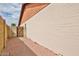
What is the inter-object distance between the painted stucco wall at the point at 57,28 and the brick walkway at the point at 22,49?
2.2 inches

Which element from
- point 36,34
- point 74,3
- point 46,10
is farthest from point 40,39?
point 74,3

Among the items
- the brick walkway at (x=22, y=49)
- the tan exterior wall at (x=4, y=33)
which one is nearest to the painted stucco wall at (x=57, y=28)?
the brick walkway at (x=22, y=49)

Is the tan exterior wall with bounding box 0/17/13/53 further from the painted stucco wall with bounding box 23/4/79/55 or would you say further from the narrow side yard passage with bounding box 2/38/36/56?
the painted stucco wall with bounding box 23/4/79/55

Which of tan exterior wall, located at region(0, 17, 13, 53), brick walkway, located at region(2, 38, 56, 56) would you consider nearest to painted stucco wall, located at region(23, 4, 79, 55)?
brick walkway, located at region(2, 38, 56, 56)

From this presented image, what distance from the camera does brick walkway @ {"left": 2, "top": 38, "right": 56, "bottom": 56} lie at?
180cm

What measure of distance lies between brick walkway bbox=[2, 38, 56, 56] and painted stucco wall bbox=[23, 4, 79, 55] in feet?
0.19

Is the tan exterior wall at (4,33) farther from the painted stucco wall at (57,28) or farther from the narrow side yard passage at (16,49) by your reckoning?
the painted stucco wall at (57,28)

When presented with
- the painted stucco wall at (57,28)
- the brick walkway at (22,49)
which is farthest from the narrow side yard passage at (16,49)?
the painted stucco wall at (57,28)

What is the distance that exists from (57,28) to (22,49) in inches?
17.5

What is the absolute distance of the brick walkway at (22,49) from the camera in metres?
1.80

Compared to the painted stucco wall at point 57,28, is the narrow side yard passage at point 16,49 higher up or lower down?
lower down

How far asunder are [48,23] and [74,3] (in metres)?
0.35

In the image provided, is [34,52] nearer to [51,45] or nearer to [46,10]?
[51,45]

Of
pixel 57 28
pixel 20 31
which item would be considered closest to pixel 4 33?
pixel 20 31
